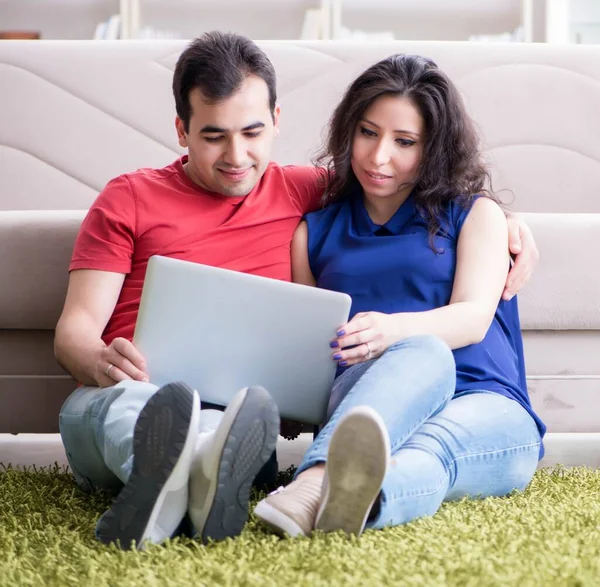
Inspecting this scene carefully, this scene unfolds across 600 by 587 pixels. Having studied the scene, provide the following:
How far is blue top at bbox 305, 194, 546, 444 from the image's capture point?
1.26m

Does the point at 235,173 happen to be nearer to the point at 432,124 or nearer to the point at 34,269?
the point at 432,124

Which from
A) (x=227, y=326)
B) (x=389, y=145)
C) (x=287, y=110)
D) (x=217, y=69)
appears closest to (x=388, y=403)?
(x=227, y=326)

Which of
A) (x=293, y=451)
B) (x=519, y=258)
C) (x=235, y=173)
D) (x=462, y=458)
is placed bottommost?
(x=293, y=451)

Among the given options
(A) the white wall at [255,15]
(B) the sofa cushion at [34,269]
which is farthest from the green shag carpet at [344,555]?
(A) the white wall at [255,15]

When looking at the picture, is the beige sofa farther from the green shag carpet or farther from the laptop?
the green shag carpet

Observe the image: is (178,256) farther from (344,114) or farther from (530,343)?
(530,343)

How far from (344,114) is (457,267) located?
339mm

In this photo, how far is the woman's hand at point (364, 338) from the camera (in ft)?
3.71

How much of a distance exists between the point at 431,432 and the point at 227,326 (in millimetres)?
306

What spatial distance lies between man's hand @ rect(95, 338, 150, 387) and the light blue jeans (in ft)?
0.07

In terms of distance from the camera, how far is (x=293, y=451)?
1.75 m

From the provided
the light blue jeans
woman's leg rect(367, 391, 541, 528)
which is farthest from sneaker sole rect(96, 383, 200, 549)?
woman's leg rect(367, 391, 541, 528)

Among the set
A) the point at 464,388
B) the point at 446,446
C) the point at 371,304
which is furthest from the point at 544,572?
the point at 371,304

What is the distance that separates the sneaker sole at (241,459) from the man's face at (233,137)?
0.55 meters
